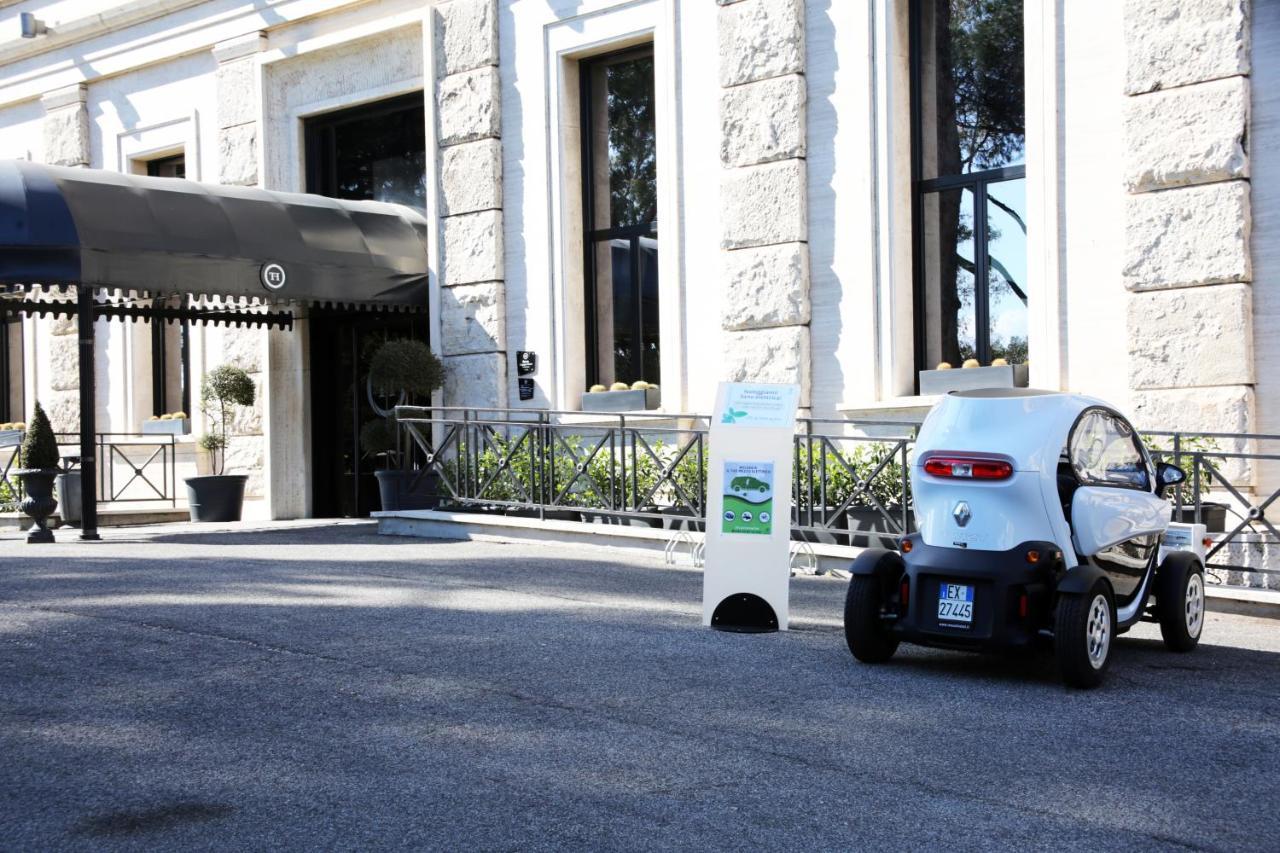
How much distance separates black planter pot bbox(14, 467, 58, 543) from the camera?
1441cm

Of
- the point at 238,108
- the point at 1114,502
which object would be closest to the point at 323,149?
the point at 238,108

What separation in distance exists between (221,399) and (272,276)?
3.02 meters

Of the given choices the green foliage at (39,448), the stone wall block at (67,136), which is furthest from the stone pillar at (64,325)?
the green foliage at (39,448)

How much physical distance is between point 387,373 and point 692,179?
4282 millimetres

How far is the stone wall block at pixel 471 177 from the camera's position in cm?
1639

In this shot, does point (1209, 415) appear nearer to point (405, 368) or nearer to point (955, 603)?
point (955, 603)

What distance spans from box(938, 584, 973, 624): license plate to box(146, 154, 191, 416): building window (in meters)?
15.9

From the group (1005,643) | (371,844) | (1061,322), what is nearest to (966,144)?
(1061,322)

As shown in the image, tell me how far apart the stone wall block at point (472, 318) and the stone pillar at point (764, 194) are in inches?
130

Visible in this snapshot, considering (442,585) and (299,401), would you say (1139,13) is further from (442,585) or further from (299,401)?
(299,401)

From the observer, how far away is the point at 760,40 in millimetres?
13992

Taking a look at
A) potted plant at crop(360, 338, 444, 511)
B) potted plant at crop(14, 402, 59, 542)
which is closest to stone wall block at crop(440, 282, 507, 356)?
potted plant at crop(360, 338, 444, 511)

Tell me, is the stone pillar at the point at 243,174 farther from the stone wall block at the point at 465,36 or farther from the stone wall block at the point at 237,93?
the stone wall block at the point at 465,36

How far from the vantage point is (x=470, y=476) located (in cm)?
1498
